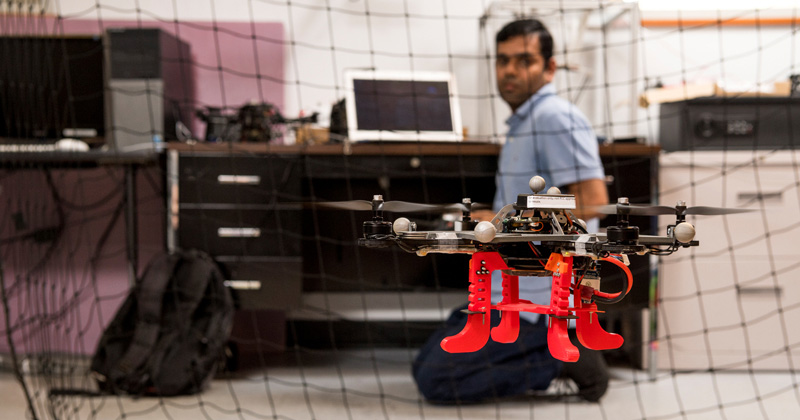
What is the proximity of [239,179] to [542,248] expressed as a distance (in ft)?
5.80

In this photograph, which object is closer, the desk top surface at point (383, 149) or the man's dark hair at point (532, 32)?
the man's dark hair at point (532, 32)

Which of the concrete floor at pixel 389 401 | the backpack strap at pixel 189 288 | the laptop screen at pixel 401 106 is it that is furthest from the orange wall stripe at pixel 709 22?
the backpack strap at pixel 189 288

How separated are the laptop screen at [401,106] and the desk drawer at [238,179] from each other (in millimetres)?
267

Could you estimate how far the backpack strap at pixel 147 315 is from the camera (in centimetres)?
208

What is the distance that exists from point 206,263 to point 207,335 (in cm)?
22

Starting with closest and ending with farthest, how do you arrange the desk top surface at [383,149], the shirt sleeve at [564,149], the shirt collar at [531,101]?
the shirt sleeve at [564,149] < the shirt collar at [531,101] < the desk top surface at [383,149]

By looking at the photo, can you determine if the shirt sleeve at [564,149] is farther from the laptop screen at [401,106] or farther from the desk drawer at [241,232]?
the desk drawer at [241,232]

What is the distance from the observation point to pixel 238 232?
2.23 m

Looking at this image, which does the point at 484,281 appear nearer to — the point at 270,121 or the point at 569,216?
the point at 569,216

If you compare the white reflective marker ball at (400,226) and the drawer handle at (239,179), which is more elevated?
the drawer handle at (239,179)

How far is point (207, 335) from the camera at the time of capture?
7.00 feet

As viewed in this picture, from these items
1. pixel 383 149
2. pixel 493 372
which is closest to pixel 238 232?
pixel 383 149

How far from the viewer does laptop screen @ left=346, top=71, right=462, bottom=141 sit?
2.38 meters

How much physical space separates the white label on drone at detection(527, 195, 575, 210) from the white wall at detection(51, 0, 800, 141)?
2203 millimetres
